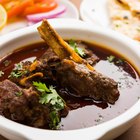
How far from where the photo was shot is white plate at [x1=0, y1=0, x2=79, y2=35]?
12.3ft

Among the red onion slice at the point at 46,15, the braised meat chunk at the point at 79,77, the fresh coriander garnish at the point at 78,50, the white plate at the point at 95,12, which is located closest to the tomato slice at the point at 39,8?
the red onion slice at the point at 46,15

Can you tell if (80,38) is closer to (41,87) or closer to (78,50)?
(78,50)

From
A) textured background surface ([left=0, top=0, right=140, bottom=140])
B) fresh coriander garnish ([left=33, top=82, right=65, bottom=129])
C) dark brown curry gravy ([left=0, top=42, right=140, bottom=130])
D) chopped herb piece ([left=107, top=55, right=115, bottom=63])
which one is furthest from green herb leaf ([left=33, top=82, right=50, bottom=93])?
chopped herb piece ([left=107, top=55, right=115, bottom=63])

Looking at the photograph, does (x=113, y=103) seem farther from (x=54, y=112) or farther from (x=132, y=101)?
(x=54, y=112)

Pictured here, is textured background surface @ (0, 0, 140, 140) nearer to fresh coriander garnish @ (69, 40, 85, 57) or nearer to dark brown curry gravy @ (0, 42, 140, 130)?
dark brown curry gravy @ (0, 42, 140, 130)

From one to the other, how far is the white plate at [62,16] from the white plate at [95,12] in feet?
0.26

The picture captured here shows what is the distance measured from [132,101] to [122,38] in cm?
59

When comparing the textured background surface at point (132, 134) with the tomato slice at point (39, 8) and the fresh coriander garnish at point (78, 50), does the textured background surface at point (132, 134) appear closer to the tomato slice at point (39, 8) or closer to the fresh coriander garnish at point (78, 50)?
the fresh coriander garnish at point (78, 50)

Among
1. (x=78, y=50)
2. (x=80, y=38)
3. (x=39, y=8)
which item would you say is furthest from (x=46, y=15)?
(x=78, y=50)

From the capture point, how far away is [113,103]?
2383 millimetres

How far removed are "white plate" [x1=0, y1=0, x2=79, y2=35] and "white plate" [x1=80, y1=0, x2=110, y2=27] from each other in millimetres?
79

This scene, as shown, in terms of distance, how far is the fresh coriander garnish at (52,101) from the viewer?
2238mm

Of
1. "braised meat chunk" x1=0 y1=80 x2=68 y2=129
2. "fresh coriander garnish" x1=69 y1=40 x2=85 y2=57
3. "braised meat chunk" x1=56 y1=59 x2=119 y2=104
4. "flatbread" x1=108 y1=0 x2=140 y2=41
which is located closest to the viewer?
"braised meat chunk" x1=0 y1=80 x2=68 y2=129

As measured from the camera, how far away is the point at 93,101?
240 centimetres
